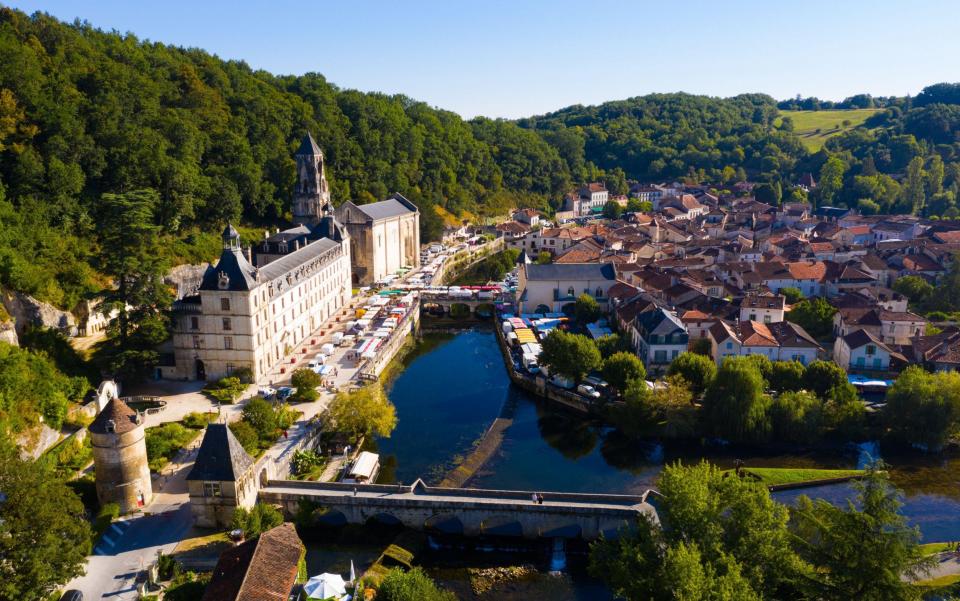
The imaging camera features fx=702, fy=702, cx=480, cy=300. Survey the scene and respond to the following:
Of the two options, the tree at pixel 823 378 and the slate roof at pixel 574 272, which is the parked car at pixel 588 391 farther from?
the slate roof at pixel 574 272

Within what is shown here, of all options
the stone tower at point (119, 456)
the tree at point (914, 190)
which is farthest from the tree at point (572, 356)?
the tree at point (914, 190)

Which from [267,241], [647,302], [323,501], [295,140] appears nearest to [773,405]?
[647,302]

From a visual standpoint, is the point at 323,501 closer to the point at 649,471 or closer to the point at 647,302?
the point at 649,471

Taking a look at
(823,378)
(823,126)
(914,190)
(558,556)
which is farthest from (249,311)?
(823,126)

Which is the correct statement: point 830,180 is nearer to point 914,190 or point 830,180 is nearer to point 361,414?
point 914,190

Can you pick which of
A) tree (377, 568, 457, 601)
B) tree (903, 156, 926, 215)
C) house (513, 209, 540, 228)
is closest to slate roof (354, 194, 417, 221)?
house (513, 209, 540, 228)

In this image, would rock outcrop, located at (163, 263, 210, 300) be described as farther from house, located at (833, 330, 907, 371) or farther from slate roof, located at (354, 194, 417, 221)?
house, located at (833, 330, 907, 371)
